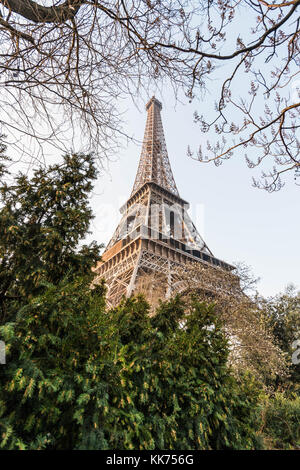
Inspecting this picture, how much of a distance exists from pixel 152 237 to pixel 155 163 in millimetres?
14285

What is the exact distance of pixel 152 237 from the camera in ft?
69.6

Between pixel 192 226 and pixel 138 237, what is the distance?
9707 millimetres

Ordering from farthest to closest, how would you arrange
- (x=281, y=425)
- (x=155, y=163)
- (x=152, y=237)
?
1. (x=155, y=163)
2. (x=152, y=237)
3. (x=281, y=425)

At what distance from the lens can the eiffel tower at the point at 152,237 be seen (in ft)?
64.1

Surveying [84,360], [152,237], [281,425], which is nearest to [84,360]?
[84,360]

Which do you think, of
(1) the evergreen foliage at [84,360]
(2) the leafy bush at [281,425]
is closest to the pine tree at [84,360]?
(1) the evergreen foliage at [84,360]

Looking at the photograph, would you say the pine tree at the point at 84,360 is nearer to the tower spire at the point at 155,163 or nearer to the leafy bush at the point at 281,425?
the leafy bush at the point at 281,425

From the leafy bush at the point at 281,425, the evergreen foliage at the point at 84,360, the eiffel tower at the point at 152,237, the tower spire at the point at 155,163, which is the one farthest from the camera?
the tower spire at the point at 155,163

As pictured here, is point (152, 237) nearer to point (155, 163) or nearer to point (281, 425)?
point (155, 163)

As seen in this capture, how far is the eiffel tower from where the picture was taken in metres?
19.5

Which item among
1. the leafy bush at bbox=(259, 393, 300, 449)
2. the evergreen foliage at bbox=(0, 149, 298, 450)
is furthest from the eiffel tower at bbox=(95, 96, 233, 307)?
the evergreen foliage at bbox=(0, 149, 298, 450)

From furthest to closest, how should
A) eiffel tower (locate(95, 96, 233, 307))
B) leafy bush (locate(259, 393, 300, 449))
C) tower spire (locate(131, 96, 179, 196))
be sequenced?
tower spire (locate(131, 96, 179, 196)) → eiffel tower (locate(95, 96, 233, 307)) → leafy bush (locate(259, 393, 300, 449))

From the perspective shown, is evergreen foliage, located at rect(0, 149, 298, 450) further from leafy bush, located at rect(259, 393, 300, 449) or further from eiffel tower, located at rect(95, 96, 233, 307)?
eiffel tower, located at rect(95, 96, 233, 307)

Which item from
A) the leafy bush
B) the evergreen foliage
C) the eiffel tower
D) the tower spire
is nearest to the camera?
the evergreen foliage
